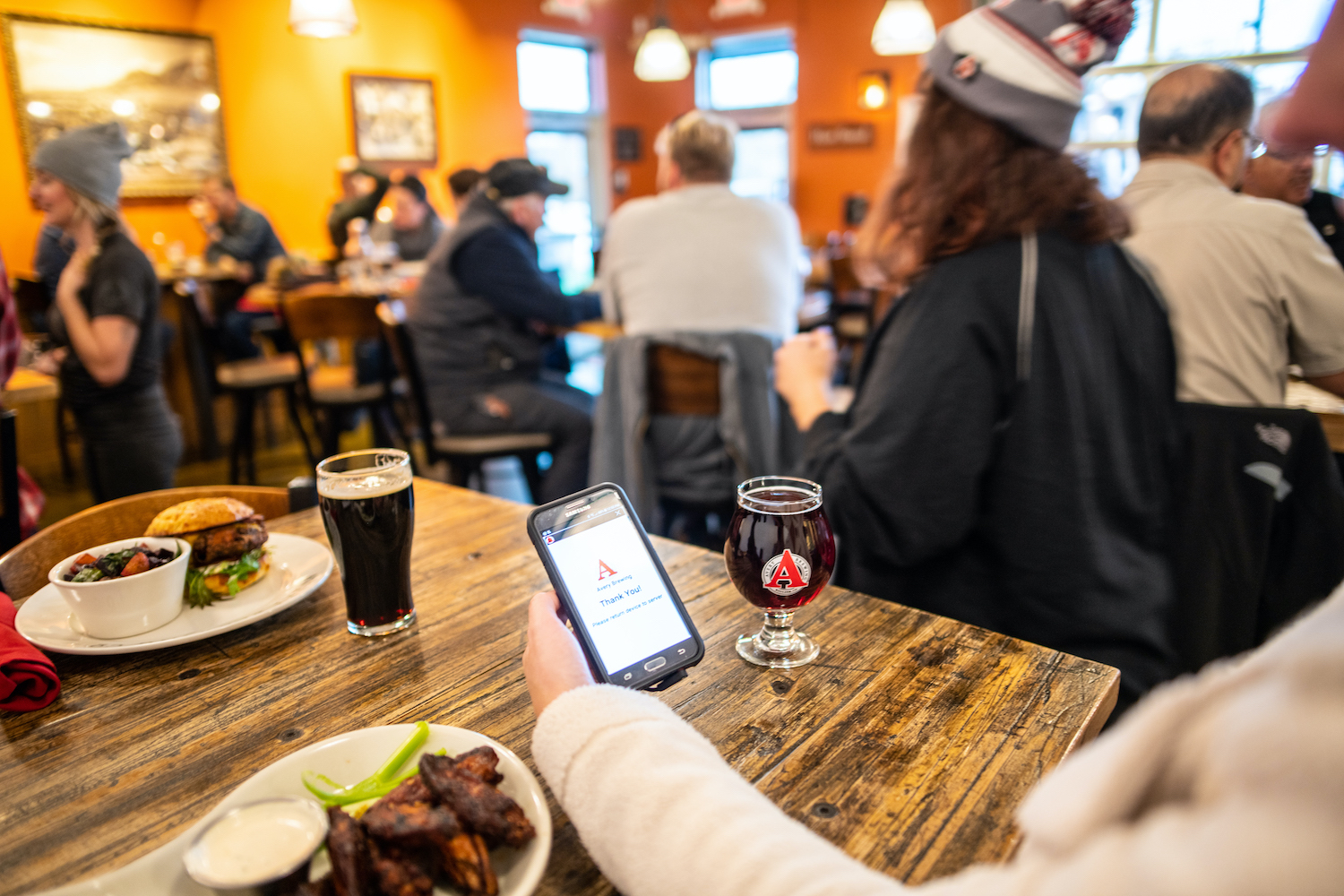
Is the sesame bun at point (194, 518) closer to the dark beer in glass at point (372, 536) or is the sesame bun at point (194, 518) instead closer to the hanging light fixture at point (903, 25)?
the dark beer in glass at point (372, 536)

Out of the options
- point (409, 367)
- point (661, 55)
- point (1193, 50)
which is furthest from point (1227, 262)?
point (661, 55)

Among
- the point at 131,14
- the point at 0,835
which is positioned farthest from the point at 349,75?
the point at 0,835

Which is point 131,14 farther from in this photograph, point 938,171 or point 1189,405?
point 1189,405

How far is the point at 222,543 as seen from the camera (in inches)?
37.4

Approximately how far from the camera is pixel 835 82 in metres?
8.55

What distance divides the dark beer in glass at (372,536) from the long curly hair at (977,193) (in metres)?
0.88

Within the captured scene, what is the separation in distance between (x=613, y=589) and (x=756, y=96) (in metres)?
9.65

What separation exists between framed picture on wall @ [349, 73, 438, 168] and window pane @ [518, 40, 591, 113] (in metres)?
1.17

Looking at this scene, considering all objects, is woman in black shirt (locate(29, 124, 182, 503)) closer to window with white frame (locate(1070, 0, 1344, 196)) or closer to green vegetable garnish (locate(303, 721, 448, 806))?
green vegetable garnish (locate(303, 721, 448, 806))

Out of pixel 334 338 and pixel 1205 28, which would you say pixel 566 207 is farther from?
pixel 334 338

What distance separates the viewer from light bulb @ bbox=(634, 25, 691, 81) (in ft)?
19.4

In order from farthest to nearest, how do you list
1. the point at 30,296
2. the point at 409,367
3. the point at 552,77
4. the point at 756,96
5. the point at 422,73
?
1. the point at 756,96
2. the point at 552,77
3. the point at 422,73
4. the point at 30,296
5. the point at 409,367

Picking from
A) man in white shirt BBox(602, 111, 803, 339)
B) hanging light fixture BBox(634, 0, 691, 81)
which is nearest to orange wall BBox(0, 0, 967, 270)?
hanging light fixture BBox(634, 0, 691, 81)

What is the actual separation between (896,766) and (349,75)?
8.21 metres
